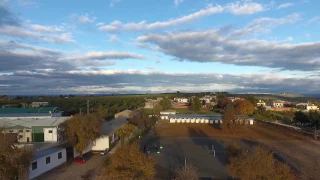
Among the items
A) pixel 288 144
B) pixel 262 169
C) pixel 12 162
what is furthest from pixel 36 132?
pixel 288 144

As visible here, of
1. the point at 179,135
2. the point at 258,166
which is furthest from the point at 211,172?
the point at 179,135

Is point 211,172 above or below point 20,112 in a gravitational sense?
below

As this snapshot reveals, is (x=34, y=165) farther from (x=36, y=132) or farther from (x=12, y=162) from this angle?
(x=36, y=132)

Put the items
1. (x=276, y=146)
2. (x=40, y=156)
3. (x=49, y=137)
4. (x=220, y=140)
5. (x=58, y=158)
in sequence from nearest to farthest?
(x=40, y=156) → (x=58, y=158) → (x=49, y=137) → (x=276, y=146) → (x=220, y=140)

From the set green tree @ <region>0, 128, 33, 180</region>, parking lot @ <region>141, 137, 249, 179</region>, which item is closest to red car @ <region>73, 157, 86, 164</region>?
parking lot @ <region>141, 137, 249, 179</region>

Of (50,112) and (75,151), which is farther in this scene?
(50,112)

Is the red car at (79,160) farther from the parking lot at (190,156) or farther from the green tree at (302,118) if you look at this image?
the green tree at (302,118)

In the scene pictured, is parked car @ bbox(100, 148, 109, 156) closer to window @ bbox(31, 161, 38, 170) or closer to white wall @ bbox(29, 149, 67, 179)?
white wall @ bbox(29, 149, 67, 179)

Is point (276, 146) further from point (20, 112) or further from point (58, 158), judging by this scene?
point (20, 112)
